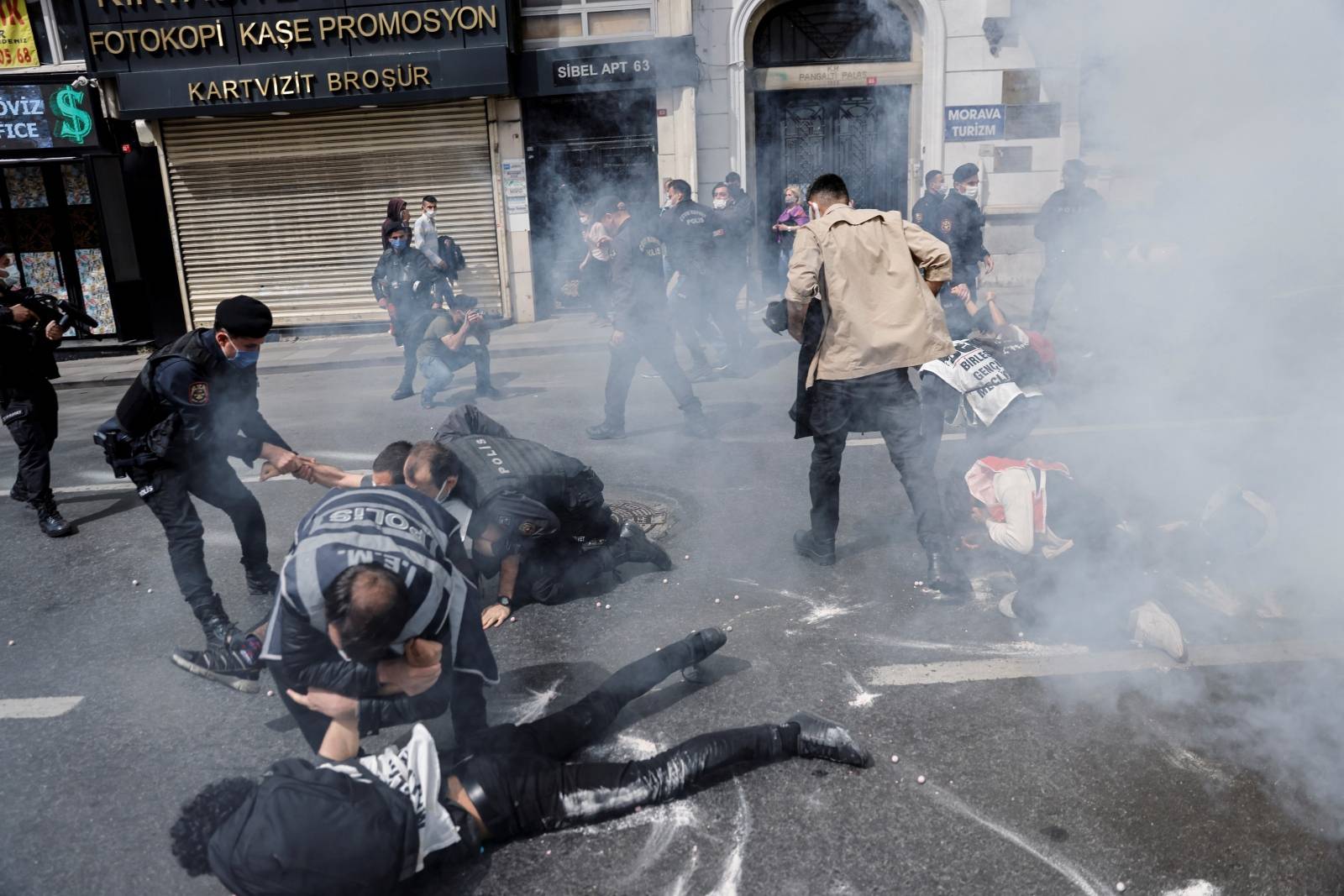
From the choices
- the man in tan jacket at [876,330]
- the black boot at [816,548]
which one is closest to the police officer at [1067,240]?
the man in tan jacket at [876,330]

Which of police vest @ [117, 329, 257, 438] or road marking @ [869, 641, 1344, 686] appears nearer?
road marking @ [869, 641, 1344, 686]

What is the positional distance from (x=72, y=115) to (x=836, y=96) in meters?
8.99

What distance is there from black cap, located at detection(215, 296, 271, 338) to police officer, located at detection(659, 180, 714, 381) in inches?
187

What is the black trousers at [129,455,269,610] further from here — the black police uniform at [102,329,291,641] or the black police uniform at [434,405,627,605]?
the black police uniform at [434,405,627,605]

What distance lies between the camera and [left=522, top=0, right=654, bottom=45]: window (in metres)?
11.7

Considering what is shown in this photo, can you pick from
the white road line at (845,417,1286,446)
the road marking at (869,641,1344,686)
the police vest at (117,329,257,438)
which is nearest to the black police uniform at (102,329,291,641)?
the police vest at (117,329,257,438)

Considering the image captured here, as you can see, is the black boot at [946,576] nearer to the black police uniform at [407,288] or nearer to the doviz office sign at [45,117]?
the black police uniform at [407,288]

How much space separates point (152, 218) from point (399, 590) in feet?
39.5

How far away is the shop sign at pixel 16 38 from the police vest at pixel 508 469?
11135 mm

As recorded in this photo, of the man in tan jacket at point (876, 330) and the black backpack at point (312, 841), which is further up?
the man in tan jacket at point (876, 330)

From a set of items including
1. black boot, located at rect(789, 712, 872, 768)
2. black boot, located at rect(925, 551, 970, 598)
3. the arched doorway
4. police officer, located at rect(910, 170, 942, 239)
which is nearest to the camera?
black boot, located at rect(789, 712, 872, 768)

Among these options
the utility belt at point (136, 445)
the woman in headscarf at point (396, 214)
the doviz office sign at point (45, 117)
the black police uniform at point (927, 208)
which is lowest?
the utility belt at point (136, 445)

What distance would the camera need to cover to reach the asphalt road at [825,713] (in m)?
2.64

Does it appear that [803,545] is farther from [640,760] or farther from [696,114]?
[696,114]
